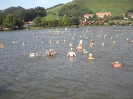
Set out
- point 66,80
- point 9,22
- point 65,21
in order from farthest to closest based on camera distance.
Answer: point 65,21
point 9,22
point 66,80

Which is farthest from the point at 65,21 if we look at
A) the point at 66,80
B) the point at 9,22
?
the point at 66,80

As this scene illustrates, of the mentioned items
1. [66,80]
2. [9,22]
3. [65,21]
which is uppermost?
[9,22]

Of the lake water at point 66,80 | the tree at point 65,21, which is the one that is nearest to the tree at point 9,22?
the tree at point 65,21

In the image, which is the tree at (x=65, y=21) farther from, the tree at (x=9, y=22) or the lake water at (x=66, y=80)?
the lake water at (x=66, y=80)

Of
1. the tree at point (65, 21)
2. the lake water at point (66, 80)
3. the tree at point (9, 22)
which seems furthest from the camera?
the tree at point (65, 21)

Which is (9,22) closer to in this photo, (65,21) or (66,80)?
(65,21)

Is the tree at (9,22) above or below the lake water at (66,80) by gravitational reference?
above

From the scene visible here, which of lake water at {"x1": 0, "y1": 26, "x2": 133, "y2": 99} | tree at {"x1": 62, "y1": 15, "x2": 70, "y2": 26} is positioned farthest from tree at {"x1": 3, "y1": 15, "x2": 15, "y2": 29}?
lake water at {"x1": 0, "y1": 26, "x2": 133, "y2": 99}

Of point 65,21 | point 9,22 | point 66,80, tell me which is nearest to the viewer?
point 66,80

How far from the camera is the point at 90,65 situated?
78.9 ft

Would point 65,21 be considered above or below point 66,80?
above

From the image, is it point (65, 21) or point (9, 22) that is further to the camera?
point (65, 21)

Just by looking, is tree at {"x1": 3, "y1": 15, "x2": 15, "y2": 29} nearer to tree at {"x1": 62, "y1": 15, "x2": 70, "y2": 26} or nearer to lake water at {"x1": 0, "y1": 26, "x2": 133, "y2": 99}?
tree at {"x1": 62, "y1": 15, "x2": 70, "y2": 26}

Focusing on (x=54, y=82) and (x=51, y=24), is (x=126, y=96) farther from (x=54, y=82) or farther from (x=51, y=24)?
(x=51, y=24)
